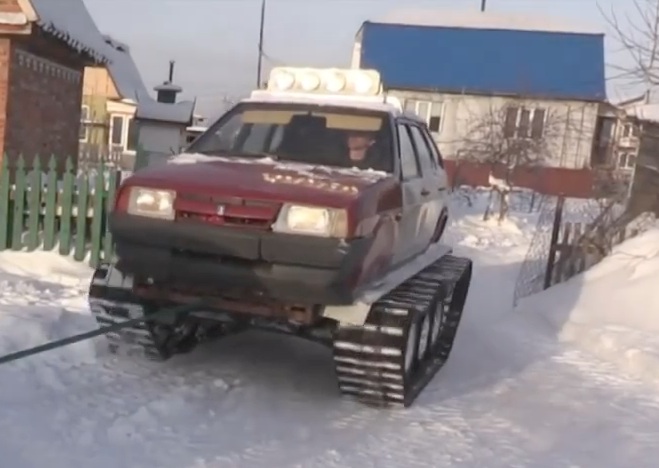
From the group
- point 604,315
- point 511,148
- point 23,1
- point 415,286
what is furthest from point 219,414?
point 511,148

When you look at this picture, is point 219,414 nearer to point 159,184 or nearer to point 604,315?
point 159,184

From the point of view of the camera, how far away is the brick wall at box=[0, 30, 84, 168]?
40.6ft

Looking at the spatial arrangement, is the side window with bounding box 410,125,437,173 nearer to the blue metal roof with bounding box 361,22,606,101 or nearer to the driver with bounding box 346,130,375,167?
the driver with bounding box 346,130,375,167

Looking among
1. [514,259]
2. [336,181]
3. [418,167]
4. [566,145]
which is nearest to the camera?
[336,181]

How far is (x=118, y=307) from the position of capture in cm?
599

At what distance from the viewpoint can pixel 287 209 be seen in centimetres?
514

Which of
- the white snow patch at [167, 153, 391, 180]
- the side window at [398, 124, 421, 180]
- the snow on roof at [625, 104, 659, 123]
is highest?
the snow on roof at [625, 104, 659, 123]

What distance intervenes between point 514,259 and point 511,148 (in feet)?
43.0

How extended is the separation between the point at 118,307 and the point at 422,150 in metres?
2.85

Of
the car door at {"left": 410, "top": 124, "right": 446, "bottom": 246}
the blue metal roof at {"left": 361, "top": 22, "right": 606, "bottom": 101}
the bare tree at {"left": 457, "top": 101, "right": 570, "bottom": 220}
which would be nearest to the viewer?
the car door at {"left": 410, "top": 124, "right": 446, "bottom": 246}

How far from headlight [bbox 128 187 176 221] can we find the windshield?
3.31 feet

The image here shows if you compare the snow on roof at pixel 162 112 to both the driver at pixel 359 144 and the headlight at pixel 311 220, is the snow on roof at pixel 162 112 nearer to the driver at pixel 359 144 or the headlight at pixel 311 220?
the driver at pixel 359 144

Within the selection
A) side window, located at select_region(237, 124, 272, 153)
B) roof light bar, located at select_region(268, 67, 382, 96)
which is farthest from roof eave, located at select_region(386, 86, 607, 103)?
side window, located at select_region(237, 124, 272, 153)

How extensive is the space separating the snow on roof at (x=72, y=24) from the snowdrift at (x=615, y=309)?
23.7 feet
